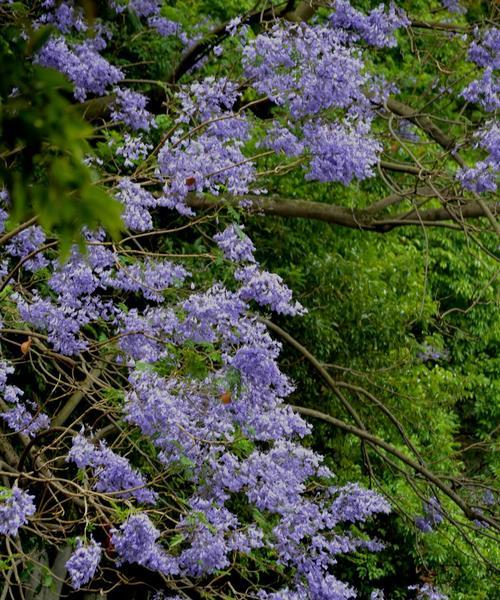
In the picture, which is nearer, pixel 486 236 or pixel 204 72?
pixel 204 72

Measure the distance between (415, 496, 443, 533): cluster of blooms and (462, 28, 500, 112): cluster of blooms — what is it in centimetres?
265

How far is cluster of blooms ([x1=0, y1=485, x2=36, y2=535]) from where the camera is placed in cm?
460

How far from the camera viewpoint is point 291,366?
9641mm

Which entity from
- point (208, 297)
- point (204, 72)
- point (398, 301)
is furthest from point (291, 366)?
point (208, 297)

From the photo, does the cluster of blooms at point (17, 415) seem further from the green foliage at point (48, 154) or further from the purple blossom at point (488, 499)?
the green foliage at point (48, 154)

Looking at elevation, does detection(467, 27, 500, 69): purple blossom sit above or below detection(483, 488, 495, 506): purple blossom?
above

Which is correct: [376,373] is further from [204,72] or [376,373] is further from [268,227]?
[204,72]

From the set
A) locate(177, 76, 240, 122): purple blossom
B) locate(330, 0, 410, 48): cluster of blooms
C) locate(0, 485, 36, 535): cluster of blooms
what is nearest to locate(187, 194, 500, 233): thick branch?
locate(330, 0, 410, 48): cluster of blooms

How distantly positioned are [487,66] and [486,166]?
1.03 metres

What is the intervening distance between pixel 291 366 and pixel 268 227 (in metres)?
1.18

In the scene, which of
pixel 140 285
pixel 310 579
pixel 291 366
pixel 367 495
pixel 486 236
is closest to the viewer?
pixel 140 285

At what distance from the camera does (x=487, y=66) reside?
751cm

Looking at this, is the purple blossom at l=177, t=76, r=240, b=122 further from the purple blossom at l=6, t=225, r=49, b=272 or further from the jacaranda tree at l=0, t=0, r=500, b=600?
the purple blossom at l=6, t=225, r=49, b=272

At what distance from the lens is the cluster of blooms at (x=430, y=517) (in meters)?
7.91
